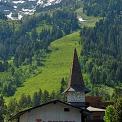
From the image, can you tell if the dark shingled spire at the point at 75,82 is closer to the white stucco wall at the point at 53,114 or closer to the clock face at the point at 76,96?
the clock face at the point at 76,96

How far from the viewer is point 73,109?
76.0 meters

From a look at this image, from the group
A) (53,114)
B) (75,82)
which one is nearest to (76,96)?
(75,82)

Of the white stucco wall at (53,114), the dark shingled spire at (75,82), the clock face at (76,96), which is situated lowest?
the clock face at (76,96)

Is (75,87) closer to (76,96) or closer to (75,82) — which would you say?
(75,82)

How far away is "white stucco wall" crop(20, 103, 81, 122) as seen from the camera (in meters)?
75.6

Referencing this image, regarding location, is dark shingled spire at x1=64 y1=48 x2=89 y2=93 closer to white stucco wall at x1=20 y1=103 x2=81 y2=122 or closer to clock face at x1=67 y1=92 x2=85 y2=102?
clock face at x1=67 y1=92 x2=85 y2=102

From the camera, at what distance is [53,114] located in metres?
76.0

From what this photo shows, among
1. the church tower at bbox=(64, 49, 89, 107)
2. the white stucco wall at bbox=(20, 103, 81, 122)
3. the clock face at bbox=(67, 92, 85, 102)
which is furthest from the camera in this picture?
the clock face at bbox=(67, 92, 85, 102)

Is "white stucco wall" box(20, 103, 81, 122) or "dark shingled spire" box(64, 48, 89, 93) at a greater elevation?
"dark shingled spire" box(64, 48, 89, 93)

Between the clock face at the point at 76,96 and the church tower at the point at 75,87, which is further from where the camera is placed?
the clock face at the point at 76,96

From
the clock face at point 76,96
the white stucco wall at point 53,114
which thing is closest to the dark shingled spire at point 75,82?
the clock face at point 76,96

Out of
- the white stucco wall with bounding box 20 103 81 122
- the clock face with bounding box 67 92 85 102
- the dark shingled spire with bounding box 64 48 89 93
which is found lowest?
the clock face with bounding box 67 92 85 102

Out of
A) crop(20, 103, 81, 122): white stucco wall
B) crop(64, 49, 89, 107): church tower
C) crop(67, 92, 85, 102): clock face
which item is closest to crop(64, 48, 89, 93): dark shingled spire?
crop(64, 49, 89, 107): church tower

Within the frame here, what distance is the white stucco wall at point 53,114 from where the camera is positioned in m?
75.6
